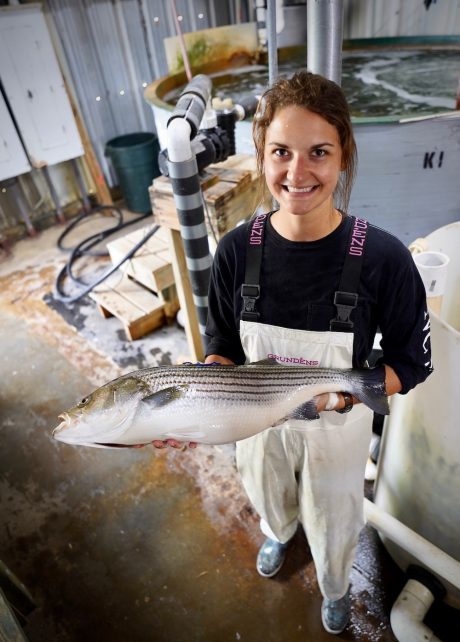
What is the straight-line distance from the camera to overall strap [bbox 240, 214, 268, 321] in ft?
4.68

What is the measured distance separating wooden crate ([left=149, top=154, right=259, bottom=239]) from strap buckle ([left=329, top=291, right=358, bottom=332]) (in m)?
1.37

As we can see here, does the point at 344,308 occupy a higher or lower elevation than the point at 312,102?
lower

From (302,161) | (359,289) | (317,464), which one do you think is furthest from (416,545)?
(302,161)

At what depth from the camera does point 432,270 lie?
1652mm

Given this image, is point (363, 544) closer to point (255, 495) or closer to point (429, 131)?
point (255, 495)

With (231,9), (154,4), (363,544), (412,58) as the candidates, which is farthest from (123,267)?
(412,58)

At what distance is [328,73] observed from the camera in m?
2.21

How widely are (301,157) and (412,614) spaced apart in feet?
6.46

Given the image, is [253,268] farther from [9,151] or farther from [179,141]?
[9,151]

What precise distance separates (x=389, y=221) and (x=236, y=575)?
9.37 feet

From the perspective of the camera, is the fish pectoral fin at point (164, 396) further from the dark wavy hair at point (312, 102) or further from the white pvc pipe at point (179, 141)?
the white pvc pipe at point (179, 141)

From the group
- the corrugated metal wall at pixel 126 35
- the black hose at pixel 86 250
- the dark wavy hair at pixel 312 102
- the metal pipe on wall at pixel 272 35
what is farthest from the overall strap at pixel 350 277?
the corrugated metal wall at pixel 126 35

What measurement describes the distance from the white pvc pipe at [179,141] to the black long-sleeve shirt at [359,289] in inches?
32.9

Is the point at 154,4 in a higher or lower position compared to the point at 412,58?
higher
